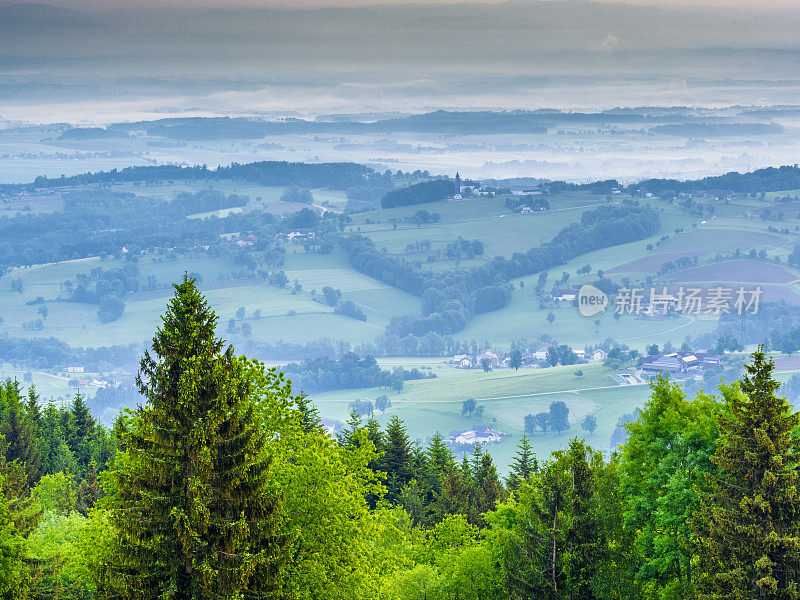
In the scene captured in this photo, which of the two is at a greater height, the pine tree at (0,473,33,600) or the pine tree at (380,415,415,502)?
the pine tree at (0,473,33,600)

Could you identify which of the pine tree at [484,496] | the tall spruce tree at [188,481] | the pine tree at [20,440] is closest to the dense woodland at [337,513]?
the tall spruce tree at [188,481]

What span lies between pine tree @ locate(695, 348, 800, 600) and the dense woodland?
0.05 meters

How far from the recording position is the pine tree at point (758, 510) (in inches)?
1093

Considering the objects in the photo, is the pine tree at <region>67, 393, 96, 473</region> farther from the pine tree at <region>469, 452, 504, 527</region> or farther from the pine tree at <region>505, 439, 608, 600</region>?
the pine tree at <region>505, 439, 608, 600</region>

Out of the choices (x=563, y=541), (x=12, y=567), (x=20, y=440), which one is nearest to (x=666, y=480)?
(x=563, y=541)

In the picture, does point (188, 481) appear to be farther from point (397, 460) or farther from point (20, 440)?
point (20, 440)

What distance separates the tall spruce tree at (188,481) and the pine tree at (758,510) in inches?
556

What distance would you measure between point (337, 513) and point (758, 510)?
13.0 m

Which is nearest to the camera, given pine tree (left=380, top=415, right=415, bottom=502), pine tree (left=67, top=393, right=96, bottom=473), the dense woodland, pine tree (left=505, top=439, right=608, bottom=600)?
the dense woodland

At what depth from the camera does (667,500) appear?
3559 centimetres

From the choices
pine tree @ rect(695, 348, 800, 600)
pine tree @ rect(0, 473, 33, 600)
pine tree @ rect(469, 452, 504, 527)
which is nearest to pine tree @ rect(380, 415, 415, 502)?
pine tree @ rect(469, 452, 504, 527)

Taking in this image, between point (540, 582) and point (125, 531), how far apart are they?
1677 centimetres

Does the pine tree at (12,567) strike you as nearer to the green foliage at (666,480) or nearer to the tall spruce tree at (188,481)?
the tall spruce tree at (188,481)

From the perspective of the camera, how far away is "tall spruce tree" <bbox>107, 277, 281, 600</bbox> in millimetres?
23641
